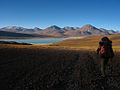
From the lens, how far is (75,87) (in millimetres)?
5340

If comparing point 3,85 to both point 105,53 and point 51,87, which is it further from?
point 105,53

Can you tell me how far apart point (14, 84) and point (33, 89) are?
1389 mm

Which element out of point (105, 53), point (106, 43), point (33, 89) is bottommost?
point (33, 89)

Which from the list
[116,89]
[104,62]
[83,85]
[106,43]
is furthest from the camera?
[104,62]

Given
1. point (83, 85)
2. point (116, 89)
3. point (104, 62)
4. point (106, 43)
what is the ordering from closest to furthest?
point (116, 89) → point (83, 85) → point (106, 43) → point (104, 62)

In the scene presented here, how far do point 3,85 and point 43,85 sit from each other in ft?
7.29

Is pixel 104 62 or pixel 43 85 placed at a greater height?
pixel 104 62

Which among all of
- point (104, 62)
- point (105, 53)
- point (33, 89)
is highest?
point (105, 53)

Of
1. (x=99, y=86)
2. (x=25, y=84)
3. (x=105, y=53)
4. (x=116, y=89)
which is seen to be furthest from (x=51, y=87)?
(x=105, y=53)

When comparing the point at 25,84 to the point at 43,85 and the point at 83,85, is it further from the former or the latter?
the point at 83,85

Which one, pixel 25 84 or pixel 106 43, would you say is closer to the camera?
pixel 25 84

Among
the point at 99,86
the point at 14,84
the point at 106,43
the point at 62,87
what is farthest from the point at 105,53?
the point at 14,84

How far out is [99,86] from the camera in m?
5.50

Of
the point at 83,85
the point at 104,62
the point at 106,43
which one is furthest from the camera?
the point at 104,62
